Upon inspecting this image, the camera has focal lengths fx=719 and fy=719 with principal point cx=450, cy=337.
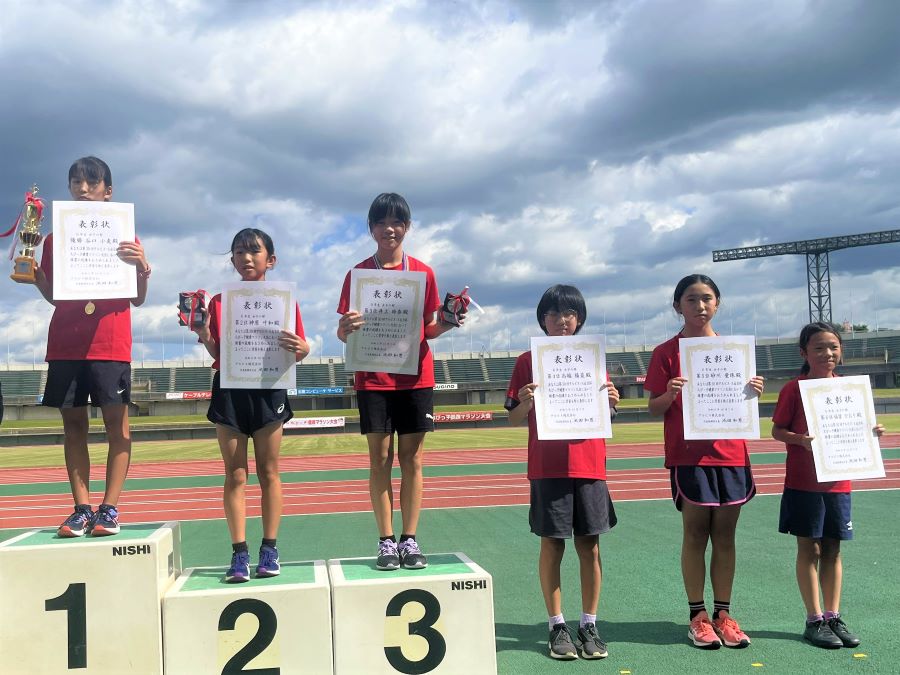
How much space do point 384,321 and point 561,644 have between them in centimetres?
189

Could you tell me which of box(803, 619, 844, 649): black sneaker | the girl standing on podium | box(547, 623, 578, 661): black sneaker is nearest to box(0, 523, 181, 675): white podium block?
the girl standing on podium

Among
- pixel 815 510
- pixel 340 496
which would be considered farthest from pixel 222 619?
pixel 340 496

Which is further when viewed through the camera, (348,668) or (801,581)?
(801,581)

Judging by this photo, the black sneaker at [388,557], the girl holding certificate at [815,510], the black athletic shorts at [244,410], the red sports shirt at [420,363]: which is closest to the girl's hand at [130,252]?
the black athletic shorts at [244,410]

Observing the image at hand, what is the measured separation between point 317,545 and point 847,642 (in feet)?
15.1

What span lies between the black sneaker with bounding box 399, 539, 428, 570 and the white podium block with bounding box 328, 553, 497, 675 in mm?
290

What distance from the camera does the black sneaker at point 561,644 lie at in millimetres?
3590

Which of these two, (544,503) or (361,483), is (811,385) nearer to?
(544,503)

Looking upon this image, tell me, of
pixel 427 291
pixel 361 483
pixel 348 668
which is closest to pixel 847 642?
pixel 348 668

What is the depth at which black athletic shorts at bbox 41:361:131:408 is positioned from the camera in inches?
156

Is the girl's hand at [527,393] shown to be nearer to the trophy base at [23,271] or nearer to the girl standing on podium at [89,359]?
the girl standing on podium at [89,359]

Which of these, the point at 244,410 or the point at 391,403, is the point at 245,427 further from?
the point at 391,403

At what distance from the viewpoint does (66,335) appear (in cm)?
400

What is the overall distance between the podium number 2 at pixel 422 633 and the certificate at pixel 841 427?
86.1 inches
